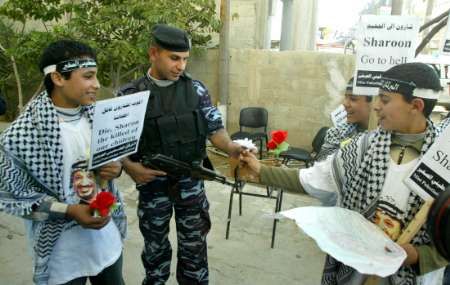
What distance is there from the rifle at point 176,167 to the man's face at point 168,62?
20.6 inches

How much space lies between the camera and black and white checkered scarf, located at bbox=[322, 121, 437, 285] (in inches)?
59.1

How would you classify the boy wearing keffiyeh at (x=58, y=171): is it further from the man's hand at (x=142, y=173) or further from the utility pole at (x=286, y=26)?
the utility pole at (x=286, y=26)

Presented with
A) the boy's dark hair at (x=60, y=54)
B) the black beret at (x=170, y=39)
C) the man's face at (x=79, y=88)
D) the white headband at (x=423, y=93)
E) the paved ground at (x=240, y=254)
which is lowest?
the paved ground at (x=240, y=254)

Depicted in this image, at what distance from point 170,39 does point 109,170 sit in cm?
88

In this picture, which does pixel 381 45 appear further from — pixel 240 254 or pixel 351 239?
pixel 240 254

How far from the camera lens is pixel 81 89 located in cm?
165

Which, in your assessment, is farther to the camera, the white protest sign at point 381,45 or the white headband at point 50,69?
the white protest sign at point 381,45

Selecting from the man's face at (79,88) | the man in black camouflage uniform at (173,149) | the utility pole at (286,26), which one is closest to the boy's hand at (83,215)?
the man's face at (79,88)

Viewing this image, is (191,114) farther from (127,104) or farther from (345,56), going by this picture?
(345,56)

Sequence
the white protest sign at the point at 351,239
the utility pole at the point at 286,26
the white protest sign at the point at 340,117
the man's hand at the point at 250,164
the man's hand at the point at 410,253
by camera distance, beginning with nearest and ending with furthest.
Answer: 1. the white protest sign at the point at 351,239
2. the man's hand at the point at 410,253
3. the man's hand at the point at 250,164
4. the white protest sign at the point at 340,117
5. the utility pole at the point at 286,26

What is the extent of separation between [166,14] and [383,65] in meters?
3.73

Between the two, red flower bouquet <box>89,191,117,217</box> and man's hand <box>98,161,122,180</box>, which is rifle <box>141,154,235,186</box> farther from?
red flower bouquet <box>89,191,117,217</box>

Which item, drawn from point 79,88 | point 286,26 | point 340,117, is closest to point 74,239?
point 79,88

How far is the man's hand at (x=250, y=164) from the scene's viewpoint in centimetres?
193
